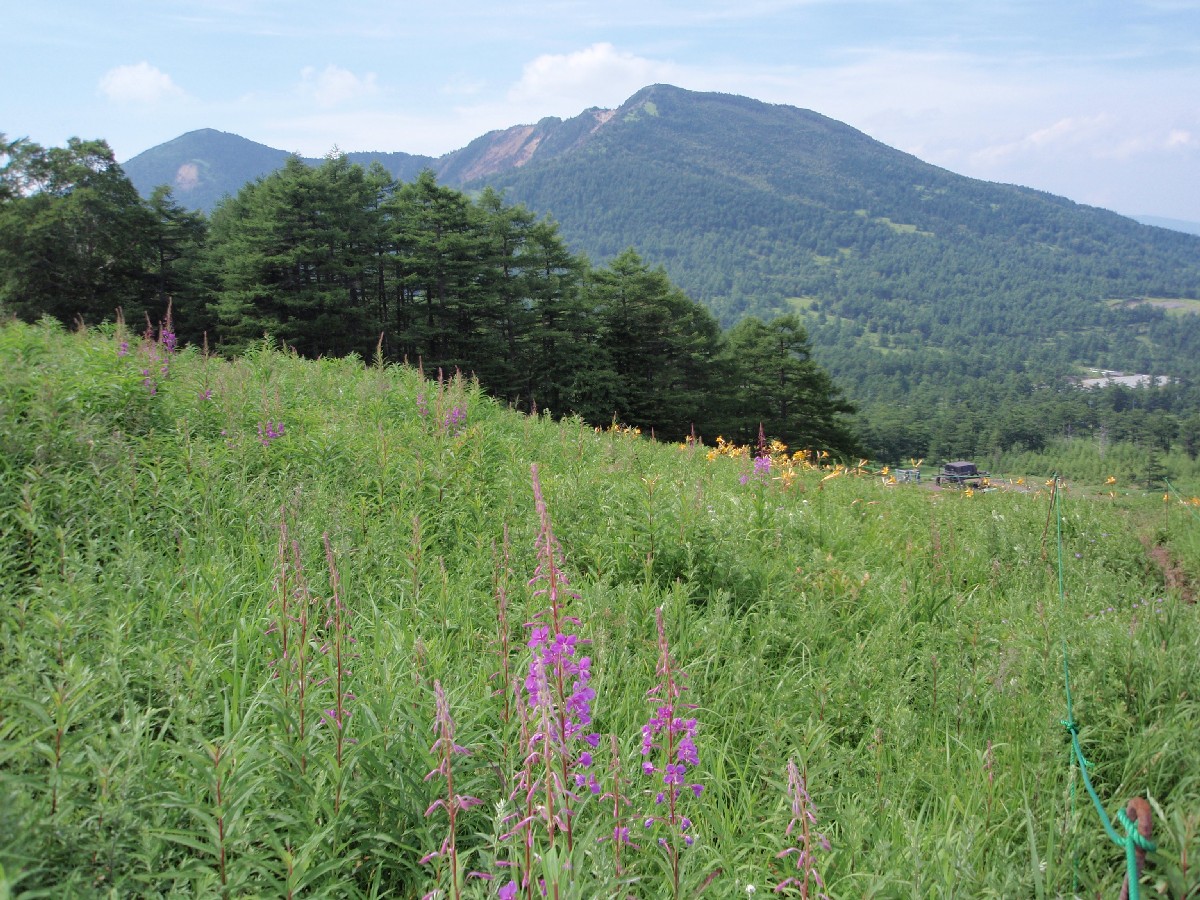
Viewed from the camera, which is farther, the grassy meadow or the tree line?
the tree line

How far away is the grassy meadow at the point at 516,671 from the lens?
1.66 meters

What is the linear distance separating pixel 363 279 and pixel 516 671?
110 feet

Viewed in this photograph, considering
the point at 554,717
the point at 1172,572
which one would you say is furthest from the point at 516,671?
the point at 1172,572

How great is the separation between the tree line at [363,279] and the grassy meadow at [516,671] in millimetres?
22367

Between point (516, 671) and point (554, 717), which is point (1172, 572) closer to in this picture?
point (516, 671)

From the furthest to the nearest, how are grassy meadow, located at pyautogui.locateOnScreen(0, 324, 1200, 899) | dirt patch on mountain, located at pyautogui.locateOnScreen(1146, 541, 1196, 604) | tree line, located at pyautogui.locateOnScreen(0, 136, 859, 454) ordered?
tree line, located at pyautogui.locateOnScreen(0, 136, 859, 454)
dirt patch on mountain, located at pyautogui.locateOnScreen(1146, 541, 1196, 604)
grassy meadow, located at pyautogui.locateOnScreen(0, 324, 1200, 899)

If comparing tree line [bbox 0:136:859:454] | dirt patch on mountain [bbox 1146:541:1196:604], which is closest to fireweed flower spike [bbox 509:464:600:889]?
dirt patch on mountain [bbox 1146:541:1196:604]

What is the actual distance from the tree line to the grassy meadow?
2237 centimetres

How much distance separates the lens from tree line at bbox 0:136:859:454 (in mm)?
28844

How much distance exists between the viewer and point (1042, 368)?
179 meters

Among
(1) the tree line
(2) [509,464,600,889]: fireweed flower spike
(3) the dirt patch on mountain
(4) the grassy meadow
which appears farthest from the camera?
(1) the tree line

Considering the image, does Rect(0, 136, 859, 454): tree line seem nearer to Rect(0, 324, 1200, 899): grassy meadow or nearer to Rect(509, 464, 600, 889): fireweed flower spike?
Rect(0, 324, 1200, 899): grassy meadow

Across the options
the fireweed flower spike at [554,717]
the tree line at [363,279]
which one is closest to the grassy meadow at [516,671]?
the fireweed flower spike at [554,717]

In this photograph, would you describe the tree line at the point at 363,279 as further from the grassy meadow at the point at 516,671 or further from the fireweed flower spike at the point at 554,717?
the fireweed flower spike at the point at 554,717
